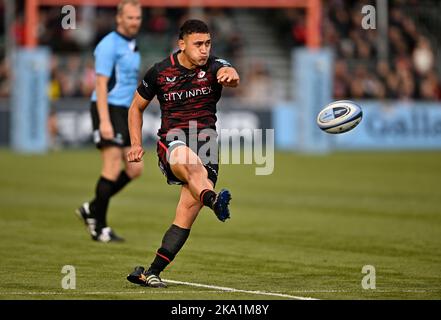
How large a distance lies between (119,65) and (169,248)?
427cm

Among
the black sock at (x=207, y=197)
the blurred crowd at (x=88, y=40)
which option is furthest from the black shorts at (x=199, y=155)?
the blurred crowd at (x=88, y=40)

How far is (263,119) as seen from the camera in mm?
31812

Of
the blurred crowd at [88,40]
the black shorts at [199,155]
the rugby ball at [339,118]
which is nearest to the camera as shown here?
the black shorts at [199,155]

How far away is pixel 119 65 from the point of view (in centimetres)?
1288

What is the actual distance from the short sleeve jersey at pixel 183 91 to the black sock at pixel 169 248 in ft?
2.68

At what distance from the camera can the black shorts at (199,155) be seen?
30.1ft

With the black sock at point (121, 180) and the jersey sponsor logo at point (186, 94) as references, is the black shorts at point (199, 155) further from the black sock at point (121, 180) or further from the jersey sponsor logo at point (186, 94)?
the black sock at point (121, 180)

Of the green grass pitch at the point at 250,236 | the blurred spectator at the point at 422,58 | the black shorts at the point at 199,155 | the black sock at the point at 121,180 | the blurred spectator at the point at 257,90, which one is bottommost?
the green grass pitch at the point at 250,236

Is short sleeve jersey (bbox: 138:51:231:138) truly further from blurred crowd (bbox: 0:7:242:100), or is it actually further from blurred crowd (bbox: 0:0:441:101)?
blurred crowd (bbox: 0:0:441:101)

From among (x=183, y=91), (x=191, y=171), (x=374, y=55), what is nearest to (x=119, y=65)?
(x=183, y=91)

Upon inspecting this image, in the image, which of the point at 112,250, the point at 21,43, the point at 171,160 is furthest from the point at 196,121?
the point at 21,43

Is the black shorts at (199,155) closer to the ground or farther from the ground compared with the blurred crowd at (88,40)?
closer to the ground

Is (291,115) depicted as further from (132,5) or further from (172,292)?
(172,292)
